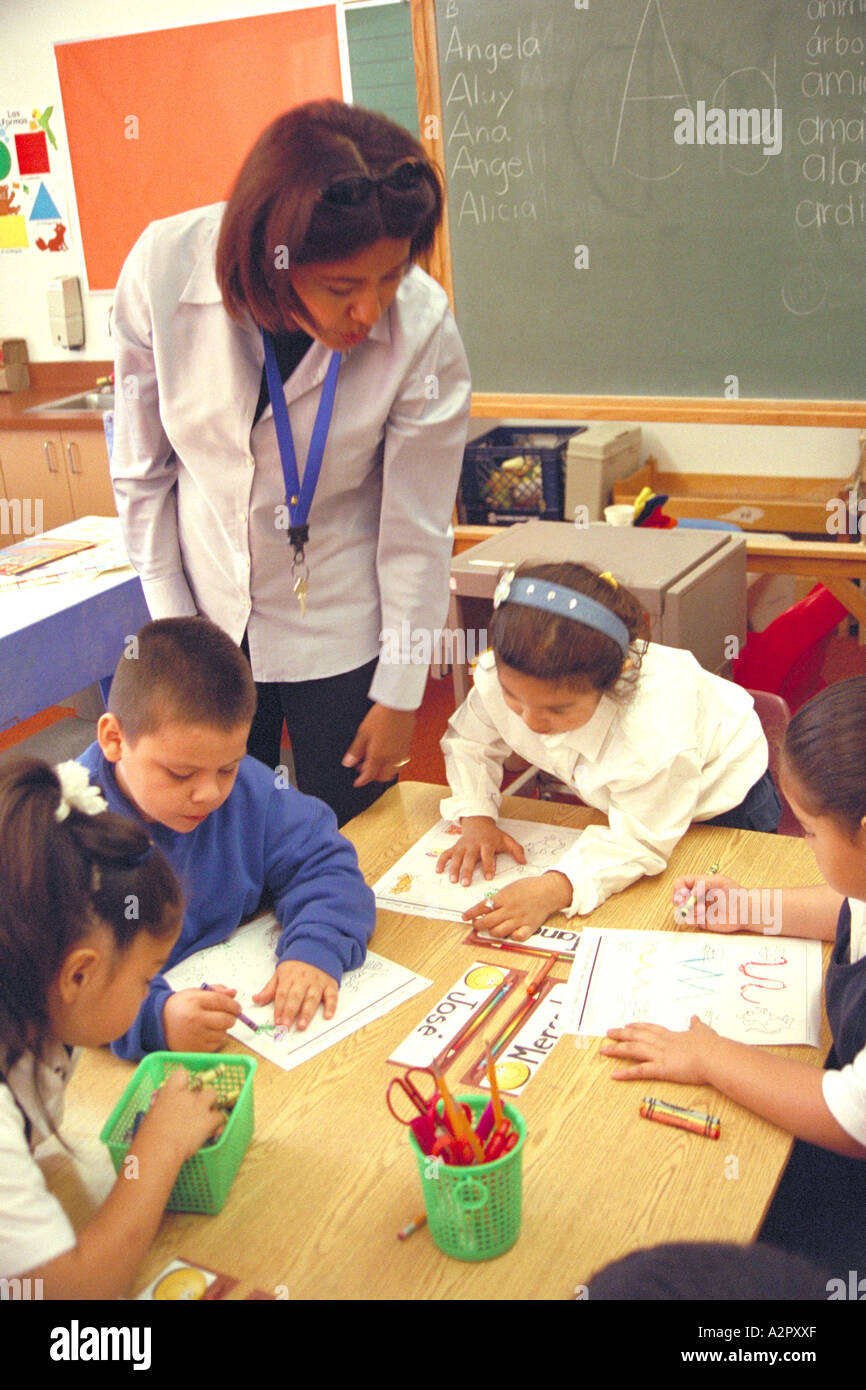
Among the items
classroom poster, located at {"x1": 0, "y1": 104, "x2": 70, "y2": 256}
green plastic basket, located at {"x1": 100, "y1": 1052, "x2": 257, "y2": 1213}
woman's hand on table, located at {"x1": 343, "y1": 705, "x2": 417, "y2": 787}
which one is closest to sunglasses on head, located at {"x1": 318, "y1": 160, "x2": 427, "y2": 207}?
woman's hand on table, located at {"x1": 343, "y1": 705, "x2": 417, "y2": 787}

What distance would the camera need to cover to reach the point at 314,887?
143 centimetres

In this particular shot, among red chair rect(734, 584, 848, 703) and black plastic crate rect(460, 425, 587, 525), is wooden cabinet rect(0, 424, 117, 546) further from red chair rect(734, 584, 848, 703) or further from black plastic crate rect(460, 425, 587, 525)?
red chair rect(734, 584, 848, 703)

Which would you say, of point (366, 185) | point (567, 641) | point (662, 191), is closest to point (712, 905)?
point (567, 641)

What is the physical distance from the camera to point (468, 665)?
294 cm

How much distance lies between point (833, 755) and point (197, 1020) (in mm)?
678

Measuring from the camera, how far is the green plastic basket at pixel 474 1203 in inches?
36.5

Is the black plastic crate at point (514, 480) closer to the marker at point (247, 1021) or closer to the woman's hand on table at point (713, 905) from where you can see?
the woman's hand on table at point (713, 905)

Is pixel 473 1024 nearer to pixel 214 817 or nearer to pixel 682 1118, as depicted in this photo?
pixel 682 1118

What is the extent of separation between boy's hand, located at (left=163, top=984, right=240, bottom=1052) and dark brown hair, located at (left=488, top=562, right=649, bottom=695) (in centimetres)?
64

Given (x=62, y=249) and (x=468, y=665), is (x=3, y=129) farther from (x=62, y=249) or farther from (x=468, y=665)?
(x=468, y=665)

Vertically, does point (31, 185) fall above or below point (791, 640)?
above

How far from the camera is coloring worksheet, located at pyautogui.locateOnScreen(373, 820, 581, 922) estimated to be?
1.50 metres
